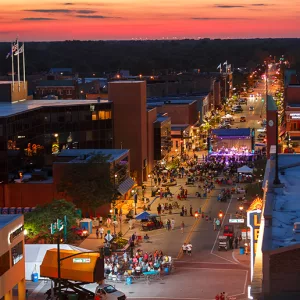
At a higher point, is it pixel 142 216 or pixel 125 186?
pixel 125 186

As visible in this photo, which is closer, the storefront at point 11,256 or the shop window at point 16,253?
the storefront at point 11,256

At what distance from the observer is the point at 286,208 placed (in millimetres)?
20672

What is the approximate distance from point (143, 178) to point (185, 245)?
25.4m

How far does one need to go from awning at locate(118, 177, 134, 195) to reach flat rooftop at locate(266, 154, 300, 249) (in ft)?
80.7

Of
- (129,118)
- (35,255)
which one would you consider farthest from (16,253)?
(129,118)

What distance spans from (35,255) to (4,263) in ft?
19.9

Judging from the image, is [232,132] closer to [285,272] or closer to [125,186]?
[125,186]

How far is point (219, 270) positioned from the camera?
37.0 metres

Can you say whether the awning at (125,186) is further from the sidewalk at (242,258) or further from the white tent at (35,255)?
the white tent at (35,255)

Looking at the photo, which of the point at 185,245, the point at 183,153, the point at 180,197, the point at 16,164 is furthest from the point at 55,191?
the point at 183,153

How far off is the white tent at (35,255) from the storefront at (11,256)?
3.47 m

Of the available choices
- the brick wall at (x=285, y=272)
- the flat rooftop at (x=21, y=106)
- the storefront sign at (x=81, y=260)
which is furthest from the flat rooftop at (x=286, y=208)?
the flat rooftop at (x=21, y=106)

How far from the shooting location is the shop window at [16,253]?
3073 centimetres

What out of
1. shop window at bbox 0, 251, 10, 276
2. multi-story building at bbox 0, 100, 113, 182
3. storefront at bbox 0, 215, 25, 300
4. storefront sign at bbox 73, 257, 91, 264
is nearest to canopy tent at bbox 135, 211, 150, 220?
multi-story building at bbox 0, 100, 113, 182
